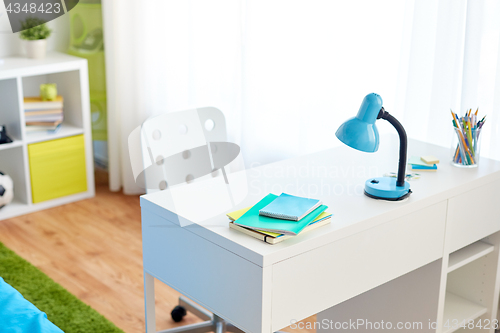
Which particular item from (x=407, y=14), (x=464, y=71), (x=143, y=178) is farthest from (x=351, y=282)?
(x=407, y=14)

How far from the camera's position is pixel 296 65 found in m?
2.75

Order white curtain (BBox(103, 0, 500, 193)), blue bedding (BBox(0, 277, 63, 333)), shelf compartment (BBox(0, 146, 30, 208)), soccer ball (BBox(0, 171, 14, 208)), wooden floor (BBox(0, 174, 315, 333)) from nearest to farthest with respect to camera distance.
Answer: blue bedding (BBox(0, 277, 63, 333))
white curtain (BBox(103, 0, 500, 193))
wooden floor (BBox(0, 174, 315, 333))
soccer ball (BBox(0, 171, 14, 208))
shelf compartment (BBox(0, 146, 30, 208))

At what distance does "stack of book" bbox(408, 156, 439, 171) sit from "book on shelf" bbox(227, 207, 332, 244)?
51 cm

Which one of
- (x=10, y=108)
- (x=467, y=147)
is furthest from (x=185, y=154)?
(x=10, y=108)

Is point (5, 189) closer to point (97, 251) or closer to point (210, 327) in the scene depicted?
point (97, 251)

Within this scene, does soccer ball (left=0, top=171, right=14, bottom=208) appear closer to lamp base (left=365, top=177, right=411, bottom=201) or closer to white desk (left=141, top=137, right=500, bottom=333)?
white desk (left=141, top=137, right=500, bottom=333)

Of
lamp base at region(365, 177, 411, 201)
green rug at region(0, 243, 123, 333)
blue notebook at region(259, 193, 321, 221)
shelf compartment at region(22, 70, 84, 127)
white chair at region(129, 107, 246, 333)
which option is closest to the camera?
blue notebook at region(259, 193, 321, 221)

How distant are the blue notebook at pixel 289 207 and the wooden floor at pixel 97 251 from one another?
928 millimetres

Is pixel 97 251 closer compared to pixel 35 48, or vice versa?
pixel 97 251

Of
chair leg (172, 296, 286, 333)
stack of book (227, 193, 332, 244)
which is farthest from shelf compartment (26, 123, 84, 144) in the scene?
stack of book (227, 193, 332, 244)

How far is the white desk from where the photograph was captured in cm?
141

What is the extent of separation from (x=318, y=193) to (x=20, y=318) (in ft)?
2.81

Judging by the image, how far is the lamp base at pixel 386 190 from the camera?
Result: 1644 millimetres

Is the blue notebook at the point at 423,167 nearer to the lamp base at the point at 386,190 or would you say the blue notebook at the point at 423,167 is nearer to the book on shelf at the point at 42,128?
the lamp base at the point at 386,190
